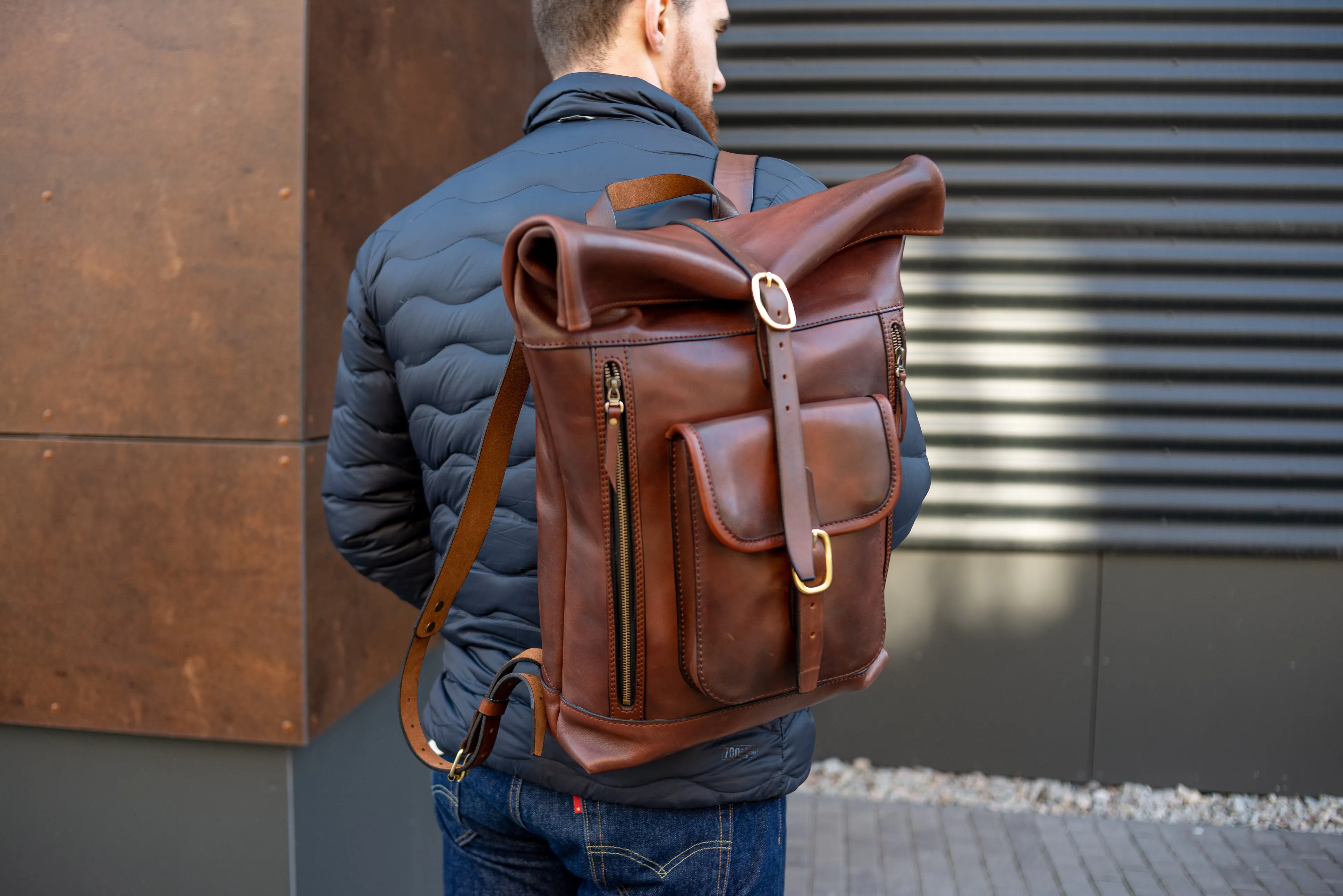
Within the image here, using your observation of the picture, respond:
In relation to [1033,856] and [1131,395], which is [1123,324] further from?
[1033,856]

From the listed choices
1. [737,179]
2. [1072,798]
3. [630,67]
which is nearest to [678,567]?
[737,179]

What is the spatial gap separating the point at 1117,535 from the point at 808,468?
3077 millimetres

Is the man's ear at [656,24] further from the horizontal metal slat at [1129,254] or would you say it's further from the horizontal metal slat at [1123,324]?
the horizontal metal slat at [1123,324]

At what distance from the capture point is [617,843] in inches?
51.9

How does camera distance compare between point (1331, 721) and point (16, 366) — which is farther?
point (1331, 721)

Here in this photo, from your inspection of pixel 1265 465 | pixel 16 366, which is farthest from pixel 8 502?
pixel 1265 465

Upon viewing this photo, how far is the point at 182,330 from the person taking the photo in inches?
89.7

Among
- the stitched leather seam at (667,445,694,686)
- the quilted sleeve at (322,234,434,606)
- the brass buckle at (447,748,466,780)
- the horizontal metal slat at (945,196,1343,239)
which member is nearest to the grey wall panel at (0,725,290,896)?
the quilted sleeve at (322,234,434,606)

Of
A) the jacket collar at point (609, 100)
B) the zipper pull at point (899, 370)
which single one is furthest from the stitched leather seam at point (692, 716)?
the jacket collar at point (609, 100)

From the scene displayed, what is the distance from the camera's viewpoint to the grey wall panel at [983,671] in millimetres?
3859

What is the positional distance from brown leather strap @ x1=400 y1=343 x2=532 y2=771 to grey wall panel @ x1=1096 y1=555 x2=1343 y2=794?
3.13m

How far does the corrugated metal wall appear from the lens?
365cm

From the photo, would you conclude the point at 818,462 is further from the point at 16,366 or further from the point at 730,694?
the point at 16,366

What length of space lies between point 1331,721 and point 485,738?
147 inches
